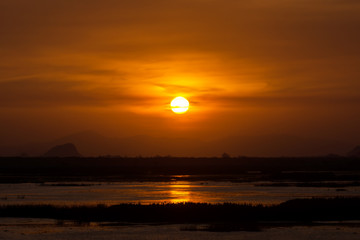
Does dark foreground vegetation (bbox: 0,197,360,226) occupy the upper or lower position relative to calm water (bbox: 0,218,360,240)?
upper

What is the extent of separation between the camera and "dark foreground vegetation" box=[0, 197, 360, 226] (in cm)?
4272

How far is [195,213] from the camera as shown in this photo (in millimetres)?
44500

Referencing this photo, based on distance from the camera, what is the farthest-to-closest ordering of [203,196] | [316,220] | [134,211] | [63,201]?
[203,196] < [63,201] < [134,211] < [316,220]

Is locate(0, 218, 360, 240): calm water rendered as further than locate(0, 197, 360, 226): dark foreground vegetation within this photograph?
No

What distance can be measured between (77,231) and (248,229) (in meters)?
10.1

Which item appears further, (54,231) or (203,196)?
(203,196)

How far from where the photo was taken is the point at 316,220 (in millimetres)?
42562

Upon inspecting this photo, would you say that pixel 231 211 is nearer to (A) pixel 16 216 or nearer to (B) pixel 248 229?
(B) pixel 248 229

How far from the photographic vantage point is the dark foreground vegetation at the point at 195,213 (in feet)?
140

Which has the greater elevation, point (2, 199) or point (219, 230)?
point (2, 199)

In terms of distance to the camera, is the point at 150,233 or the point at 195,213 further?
the point at 195,213

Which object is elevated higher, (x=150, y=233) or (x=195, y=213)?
(x=195, y=213)

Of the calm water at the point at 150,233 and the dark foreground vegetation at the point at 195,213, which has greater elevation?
the dark foreground vegetation at the point at 195,213

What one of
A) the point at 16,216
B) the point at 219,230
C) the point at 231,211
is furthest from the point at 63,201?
the point at 219,230
